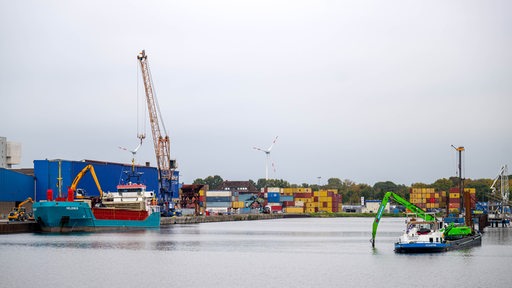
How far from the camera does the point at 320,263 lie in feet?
200

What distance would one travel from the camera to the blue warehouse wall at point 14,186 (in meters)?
117

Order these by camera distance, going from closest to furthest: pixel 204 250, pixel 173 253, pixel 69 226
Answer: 1. pixel 173 253
2. pixel 204 250
3. pixel 69 226

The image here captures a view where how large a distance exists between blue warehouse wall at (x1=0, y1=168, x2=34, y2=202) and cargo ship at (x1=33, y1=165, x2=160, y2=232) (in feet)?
36.4

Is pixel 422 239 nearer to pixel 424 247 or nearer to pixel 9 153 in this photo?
pixel 424 247

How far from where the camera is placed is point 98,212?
105312mm

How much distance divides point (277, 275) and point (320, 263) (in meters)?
9.09

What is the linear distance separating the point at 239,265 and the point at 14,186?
70.7 metres

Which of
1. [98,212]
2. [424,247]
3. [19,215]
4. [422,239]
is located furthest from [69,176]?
[424,247]

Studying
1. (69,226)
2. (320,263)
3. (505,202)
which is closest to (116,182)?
(69,226)

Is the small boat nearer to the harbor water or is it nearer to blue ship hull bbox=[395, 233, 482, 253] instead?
blue ship hull bbox=[395, 233, 482, 253]

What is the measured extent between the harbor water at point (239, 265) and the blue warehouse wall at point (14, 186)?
121ft

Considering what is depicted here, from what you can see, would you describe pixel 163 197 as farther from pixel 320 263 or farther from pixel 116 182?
pixel 320 263

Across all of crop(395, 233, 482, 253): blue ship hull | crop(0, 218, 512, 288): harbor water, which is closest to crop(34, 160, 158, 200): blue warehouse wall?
crop(0, 218, 512, 288): harbor water

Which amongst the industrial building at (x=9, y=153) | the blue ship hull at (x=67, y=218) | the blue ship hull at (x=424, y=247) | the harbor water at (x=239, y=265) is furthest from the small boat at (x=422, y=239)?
the industrial building at (x=9, y=153)
